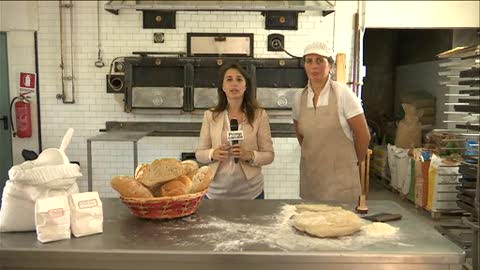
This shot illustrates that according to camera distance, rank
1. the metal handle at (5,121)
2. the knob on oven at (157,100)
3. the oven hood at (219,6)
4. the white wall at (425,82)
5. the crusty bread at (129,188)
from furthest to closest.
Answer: the white wall at (425,82) → the metal handle at (5,121) → the knob on oven at (157,100) → the oven hood at (219,6) → the crusty bread at (129,188)

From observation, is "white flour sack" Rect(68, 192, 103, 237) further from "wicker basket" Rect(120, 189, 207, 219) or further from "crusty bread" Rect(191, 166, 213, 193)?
"crusty bread" Rect(191, 166, 213, 193)

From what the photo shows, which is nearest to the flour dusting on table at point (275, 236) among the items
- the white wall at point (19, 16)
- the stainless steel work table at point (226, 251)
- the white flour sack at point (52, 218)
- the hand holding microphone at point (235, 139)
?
the stainless steel work table at point (226, 251)

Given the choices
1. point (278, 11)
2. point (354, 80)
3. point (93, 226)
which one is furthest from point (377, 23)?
point (93, 226)

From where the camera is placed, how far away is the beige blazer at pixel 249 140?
2484mm

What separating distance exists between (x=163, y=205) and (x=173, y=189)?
0.07 meters

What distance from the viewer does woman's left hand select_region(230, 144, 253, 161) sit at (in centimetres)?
235

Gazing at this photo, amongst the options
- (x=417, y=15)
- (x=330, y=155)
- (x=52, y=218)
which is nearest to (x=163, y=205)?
(x=52, y=218)

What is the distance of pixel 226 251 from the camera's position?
144 centimetres

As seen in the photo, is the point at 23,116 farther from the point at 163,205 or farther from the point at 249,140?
the point at 163,205

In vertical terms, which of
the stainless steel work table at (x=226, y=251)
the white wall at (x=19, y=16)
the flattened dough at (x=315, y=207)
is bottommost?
the stainless steel work table at (x=226, y=251)

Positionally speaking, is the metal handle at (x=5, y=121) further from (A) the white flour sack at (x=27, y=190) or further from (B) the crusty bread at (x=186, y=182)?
(B) the crusty bread at (x=186, y=182)

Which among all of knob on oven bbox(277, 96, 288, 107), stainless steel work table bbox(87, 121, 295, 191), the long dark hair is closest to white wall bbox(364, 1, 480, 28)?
knob on oven bbox(277, 96, 288, 107)

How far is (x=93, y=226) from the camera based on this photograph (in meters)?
1.57

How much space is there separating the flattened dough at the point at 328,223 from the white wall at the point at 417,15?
351 centimetres
